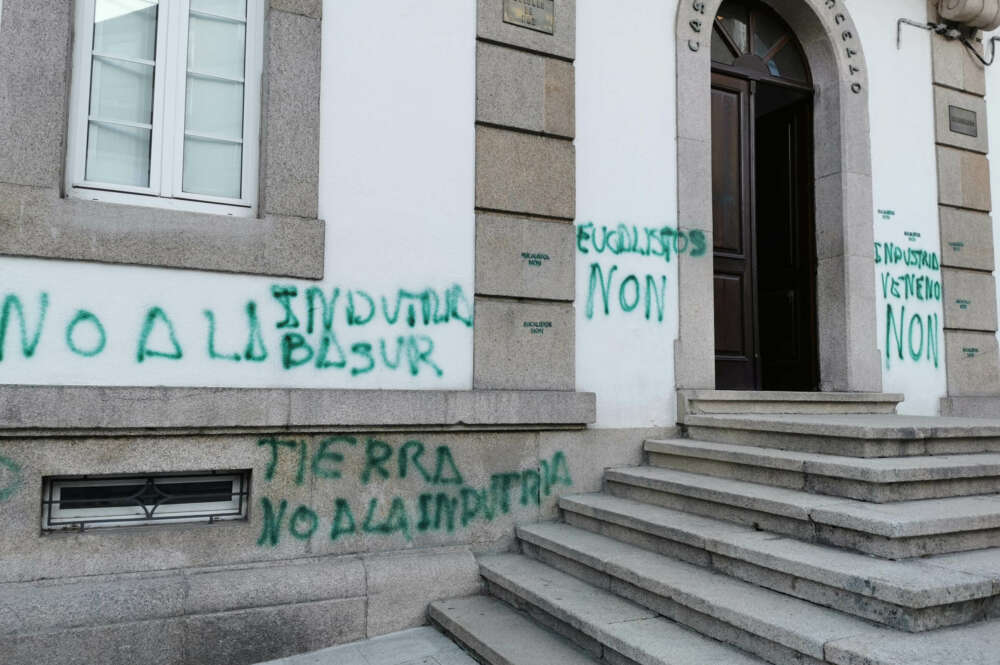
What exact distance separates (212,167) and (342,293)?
3.51 ft

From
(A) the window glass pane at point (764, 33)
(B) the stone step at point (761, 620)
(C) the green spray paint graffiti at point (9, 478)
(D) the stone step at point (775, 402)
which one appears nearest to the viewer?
(B) the stone step at point (761, 620)

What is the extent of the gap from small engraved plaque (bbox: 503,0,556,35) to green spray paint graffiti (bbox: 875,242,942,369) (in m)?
3.46

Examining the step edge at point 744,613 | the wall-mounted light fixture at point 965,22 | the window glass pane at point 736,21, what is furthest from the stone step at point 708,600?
the wall-mounted light fixture at point 965,22

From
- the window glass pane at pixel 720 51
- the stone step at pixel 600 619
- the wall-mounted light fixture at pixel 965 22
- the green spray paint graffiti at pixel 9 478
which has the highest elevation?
the wall-mounted light fixture at pixel 965 22

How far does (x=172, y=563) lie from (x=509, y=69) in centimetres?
370

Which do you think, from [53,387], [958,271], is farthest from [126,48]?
[958,271]

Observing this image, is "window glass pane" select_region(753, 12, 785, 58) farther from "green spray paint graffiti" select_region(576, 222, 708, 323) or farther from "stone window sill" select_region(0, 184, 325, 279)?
"stone window sill" select_region(0, 184, 325, 279)

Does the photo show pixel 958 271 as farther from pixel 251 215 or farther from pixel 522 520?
pixel 251 215

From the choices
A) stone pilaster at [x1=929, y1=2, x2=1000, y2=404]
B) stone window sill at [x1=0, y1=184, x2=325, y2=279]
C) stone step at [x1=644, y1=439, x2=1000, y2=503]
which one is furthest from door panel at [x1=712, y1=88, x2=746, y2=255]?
stone window sill at [x1=0, y1=184, x2=325, y2=279]

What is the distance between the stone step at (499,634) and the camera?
3523 millimetres

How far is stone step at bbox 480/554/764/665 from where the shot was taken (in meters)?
3.10

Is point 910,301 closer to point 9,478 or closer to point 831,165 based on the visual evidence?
point 831,165

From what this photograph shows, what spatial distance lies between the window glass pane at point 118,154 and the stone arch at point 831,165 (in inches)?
146

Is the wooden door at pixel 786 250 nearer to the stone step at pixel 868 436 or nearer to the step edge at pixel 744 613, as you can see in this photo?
the stone step at pixel 868 436
